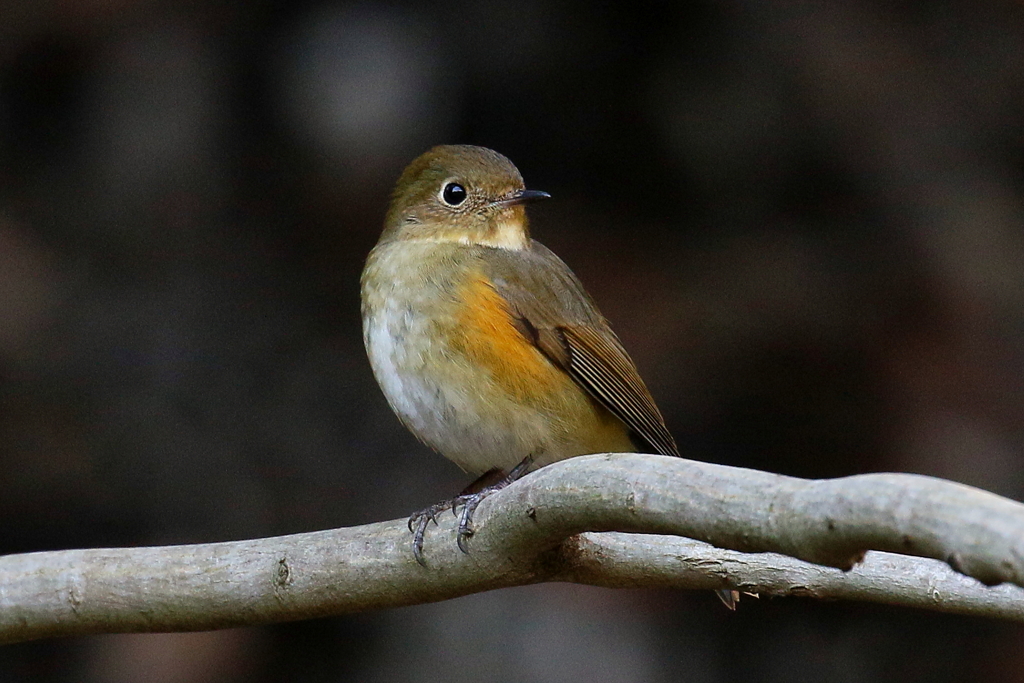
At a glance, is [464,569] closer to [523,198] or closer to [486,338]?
[486,338]

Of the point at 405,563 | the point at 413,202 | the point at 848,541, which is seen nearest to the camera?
the point at 848,541

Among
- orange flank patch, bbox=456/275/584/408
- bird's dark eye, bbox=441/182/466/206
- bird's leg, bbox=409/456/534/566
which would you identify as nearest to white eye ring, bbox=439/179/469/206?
bird's dark eye, bbox=441/182/466/206

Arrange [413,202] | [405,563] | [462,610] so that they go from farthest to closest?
[462,610] → [413,202] → [405,563]

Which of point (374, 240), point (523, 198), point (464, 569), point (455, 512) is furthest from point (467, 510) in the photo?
point (374, 240)

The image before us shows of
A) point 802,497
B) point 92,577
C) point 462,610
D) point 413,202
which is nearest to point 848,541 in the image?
point 802,497

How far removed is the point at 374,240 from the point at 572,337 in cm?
190

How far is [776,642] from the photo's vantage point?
632 cm

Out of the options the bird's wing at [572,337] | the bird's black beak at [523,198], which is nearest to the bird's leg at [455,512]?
the bird's wing at [572,337]

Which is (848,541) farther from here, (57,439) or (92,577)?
(57,439)

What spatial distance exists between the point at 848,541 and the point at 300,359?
4.38m

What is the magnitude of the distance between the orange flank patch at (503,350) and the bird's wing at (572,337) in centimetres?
6

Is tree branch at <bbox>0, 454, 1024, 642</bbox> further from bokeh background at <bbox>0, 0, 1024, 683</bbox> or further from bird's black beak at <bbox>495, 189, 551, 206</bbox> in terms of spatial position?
bokeh background at <bbox>0, 0, 1024, 683</bbox>

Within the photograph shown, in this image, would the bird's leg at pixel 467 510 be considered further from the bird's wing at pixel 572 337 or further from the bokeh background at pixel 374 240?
the bokeh background at pixel 374 240

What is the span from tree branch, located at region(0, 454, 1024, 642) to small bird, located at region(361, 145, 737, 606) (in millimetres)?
357
